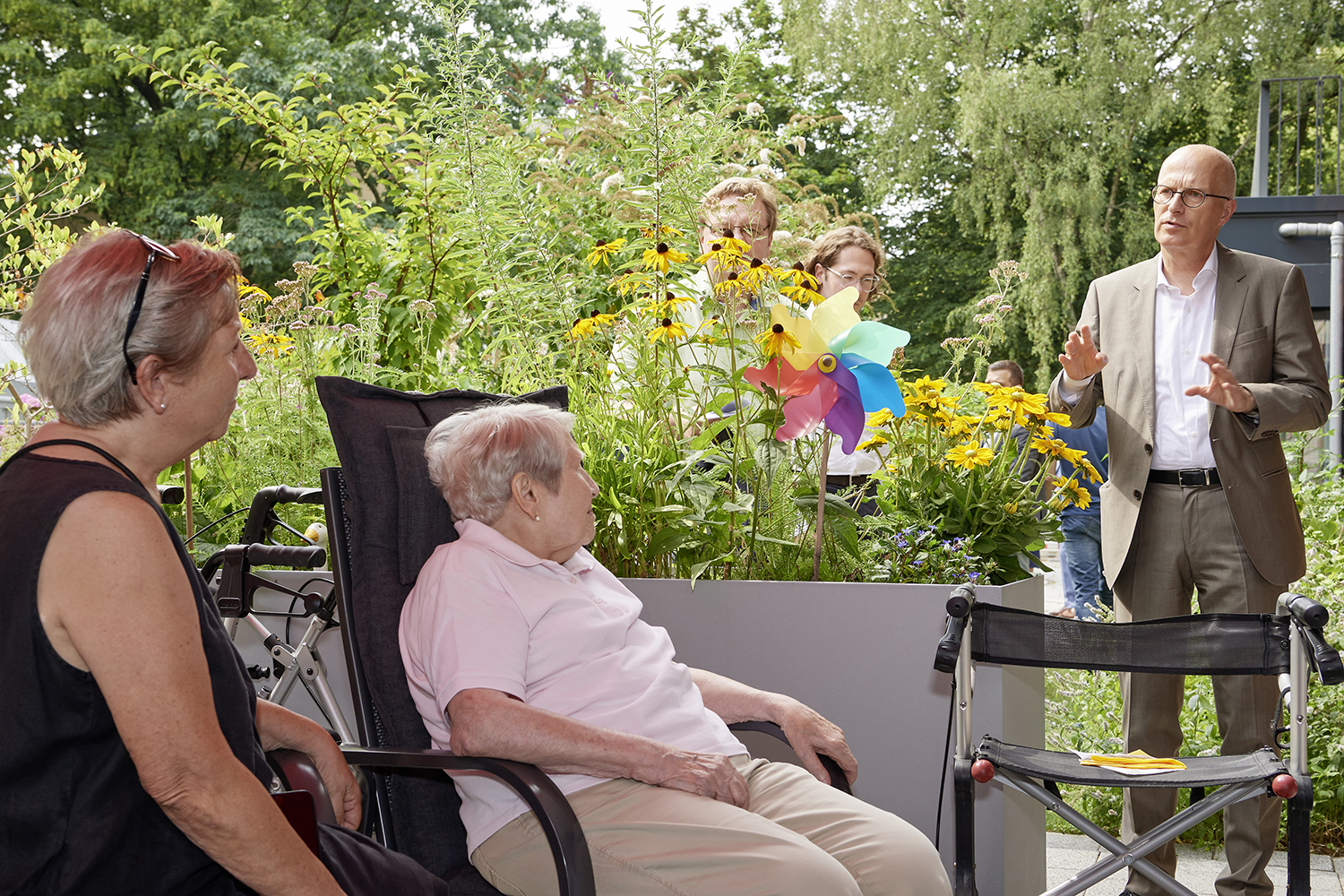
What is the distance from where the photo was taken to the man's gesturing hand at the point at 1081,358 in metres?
2.84

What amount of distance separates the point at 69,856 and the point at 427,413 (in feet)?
3.91

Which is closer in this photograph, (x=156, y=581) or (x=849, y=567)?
(x=156, y=581)

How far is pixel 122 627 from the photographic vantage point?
1.13 m

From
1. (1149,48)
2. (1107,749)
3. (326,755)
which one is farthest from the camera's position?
(1149,48)

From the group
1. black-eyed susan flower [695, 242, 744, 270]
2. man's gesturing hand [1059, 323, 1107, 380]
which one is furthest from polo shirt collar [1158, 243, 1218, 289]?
black-eyed susan flower [695, 242, 744, 270]

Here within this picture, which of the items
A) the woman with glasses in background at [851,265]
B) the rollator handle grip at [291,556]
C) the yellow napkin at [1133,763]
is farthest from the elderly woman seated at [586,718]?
the woman with glasses in background at [851,265]

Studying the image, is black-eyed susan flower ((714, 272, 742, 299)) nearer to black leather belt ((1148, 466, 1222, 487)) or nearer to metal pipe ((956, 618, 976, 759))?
metal pipe ((956, 618, 976, 759))

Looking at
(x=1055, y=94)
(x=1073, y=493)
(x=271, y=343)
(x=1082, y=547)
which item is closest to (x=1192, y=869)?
(x=1073, y=493)

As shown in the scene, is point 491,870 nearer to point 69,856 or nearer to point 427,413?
point 69,856

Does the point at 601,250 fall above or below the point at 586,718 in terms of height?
above

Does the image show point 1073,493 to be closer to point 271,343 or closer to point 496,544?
point 496,544

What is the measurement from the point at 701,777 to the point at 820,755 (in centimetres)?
37

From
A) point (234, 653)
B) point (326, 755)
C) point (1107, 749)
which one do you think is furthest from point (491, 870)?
point (1107, 749)

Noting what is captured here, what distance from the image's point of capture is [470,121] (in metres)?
3.57
